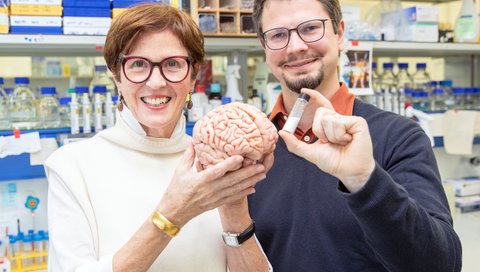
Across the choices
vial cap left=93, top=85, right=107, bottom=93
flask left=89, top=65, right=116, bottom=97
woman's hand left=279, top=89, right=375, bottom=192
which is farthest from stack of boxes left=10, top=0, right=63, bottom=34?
woman's hand left=279, top=89, right=375, bottom=192

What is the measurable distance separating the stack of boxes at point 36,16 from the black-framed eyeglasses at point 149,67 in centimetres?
76

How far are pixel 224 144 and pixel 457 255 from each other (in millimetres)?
560

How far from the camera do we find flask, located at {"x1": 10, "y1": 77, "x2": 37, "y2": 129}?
2.06m

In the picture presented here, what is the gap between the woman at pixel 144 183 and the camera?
109cm

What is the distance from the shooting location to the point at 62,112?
2.16 m

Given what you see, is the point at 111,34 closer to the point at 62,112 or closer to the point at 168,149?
the point at 168,149

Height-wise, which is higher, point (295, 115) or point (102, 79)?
point (102, 79)

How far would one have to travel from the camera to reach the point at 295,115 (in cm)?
110

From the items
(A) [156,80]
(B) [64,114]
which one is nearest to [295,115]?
(A) [156,80]

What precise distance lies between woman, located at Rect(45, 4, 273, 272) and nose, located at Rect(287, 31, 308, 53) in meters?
0.24

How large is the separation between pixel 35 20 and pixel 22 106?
1.42ft

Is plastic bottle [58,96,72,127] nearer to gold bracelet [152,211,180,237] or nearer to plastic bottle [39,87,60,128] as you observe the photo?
plastic bottle [39,87,60,128]

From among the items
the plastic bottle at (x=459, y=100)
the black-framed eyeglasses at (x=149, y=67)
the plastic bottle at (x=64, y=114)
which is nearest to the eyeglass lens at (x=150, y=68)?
the black-framed eyeglasses at (x=149, y=67)

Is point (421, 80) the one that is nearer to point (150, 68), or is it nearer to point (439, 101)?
point (439, 101)
